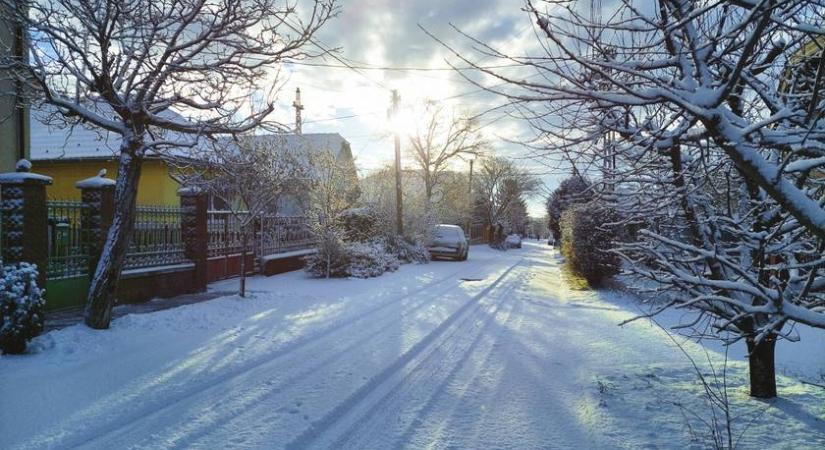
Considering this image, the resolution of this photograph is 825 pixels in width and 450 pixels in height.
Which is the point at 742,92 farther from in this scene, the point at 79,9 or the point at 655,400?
the point at 79,9

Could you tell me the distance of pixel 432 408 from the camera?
4.56 metres

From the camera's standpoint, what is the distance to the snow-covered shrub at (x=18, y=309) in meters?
5.67

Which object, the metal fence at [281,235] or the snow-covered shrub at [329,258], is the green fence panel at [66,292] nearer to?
the metal fence at [281,235]

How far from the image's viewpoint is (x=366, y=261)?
15766mm

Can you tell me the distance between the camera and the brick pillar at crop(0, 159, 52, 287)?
265 inches

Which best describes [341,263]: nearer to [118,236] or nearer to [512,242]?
[118,236]

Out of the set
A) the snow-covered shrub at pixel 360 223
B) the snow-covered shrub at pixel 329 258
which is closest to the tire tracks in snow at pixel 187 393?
the snow-covered shrub at pixel 329 258

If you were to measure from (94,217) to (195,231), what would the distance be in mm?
2670

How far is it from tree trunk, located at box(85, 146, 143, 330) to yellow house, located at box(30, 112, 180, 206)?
9.82m

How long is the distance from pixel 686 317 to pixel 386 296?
242 inches

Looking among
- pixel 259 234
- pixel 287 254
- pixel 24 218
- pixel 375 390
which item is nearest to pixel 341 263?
pixel 287 254

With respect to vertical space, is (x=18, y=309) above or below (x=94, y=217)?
below

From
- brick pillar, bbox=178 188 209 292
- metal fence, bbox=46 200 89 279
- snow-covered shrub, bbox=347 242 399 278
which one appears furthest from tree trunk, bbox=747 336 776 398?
snow-covered shrub, bbox=347 242 399 278

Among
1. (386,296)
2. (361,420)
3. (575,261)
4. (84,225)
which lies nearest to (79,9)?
(84,225)
